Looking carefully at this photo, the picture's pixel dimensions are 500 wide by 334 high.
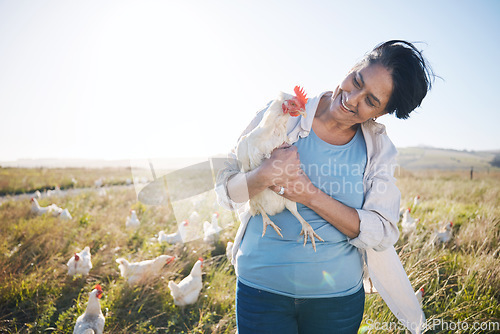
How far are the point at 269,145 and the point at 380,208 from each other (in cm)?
83

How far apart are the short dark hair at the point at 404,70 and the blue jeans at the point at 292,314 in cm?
134

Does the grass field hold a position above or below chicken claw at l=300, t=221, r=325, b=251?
below

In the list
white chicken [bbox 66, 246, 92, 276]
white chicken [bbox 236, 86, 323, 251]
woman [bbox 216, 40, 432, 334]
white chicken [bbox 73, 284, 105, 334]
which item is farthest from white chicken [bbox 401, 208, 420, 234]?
white chicken [bbox 66, 246, 92, 276]

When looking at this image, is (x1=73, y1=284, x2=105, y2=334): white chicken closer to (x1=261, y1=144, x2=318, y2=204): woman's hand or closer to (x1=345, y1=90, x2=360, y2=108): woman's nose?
(x1=261, y1=144, x2=318, y2=204): woman's hand

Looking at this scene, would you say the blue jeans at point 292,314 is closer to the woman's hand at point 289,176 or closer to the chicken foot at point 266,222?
the chicken foot at point 266,222

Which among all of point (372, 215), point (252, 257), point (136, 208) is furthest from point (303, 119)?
point (136, 208)

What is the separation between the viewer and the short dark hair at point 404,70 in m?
1.70

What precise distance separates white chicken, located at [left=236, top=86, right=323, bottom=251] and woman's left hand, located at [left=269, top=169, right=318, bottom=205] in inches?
4.0

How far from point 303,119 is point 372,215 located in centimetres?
77

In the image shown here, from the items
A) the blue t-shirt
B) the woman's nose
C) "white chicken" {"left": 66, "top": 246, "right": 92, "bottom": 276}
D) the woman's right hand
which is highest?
the woman's nose

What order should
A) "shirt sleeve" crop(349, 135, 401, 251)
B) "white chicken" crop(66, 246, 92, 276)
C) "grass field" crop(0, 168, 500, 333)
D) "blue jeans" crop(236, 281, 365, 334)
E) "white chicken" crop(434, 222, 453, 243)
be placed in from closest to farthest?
"blue jeans" crop(236, 281, 365, 334), "shirt sleeve" crop(349, 135, 401, 251), "grass field" crop(0, 168, 500, 333), "white chicken" crop(66, 246, 92, 276), "white chicken" crop(434, 222, 453, 243)

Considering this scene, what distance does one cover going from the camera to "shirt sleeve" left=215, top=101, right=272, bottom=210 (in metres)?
1.68

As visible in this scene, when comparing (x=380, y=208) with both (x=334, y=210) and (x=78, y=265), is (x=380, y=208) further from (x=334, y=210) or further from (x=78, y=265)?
(x=78, y=265)

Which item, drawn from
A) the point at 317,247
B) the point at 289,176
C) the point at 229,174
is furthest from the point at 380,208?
the point at 229,174
